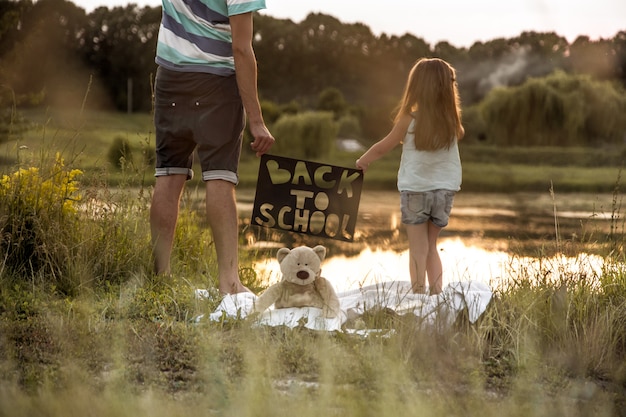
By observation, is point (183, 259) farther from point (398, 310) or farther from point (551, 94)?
point (551, 94)

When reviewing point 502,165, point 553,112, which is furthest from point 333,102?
point 553,112

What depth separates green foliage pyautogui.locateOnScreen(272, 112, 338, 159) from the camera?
54.8ft

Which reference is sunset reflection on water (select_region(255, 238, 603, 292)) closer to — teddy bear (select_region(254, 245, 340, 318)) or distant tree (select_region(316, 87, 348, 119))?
teddy bear (select_region(254, 245, 340, 318))

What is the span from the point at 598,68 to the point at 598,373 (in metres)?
17.8

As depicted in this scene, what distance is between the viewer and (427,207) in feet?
13.9

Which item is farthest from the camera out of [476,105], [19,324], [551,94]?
[476,105]

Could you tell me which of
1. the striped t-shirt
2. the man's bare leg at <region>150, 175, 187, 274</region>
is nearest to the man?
the striped t-shirt

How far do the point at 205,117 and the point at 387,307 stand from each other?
1.16 metres

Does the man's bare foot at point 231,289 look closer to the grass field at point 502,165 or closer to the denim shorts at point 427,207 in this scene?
the denim shorts at point 427,207

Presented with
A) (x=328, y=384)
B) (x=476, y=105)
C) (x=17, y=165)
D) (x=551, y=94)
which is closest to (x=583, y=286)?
(x=328, y=384)

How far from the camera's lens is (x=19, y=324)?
10.8ft

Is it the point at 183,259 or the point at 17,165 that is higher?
the point at 17,165

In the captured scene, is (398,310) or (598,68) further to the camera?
→ (598,68)

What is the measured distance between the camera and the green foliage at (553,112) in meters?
17.7
